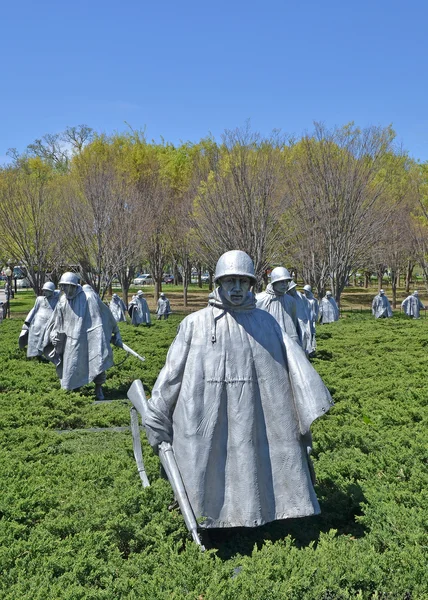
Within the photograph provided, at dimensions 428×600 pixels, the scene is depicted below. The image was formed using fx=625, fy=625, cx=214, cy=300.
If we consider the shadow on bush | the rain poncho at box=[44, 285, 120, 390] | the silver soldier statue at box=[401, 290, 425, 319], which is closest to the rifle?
the shadow on bush

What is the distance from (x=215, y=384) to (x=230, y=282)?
69 cm

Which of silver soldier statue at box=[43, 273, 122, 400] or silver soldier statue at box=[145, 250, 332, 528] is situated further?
silver soldier statue at box=[43, 273, 122, 400]

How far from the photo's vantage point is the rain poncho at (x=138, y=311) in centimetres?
2520

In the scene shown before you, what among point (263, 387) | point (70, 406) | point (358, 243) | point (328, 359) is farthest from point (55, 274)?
point (263, 387)

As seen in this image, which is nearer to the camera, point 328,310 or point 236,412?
point 236,412

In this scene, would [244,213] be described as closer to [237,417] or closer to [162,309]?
[162,309]

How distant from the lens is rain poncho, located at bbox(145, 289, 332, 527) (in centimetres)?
402

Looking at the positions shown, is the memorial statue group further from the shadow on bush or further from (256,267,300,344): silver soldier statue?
(256,267,300,344): silver soldier statue

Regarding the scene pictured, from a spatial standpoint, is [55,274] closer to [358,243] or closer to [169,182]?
[169,182]

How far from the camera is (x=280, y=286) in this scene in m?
10.1

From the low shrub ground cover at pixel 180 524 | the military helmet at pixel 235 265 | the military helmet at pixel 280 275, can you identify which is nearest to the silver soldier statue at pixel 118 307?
the military helmet at pixel 280 275

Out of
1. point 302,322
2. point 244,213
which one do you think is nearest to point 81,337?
point 302,322

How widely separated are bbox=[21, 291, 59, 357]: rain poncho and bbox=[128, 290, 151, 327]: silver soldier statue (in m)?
11.5

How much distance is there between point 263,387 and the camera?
4145 millimetres
